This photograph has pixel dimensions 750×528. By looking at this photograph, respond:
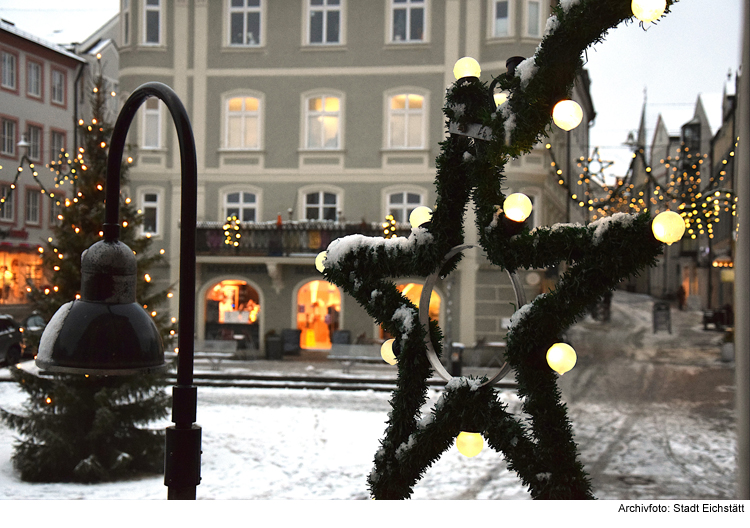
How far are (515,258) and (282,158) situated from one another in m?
11.2

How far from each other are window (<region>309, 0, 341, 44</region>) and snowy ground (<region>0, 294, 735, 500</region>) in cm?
614

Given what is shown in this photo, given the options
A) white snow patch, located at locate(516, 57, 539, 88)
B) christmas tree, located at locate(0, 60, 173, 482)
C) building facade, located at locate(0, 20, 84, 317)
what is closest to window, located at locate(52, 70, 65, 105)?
building facade, located at locate(0, 20, 84, 317)

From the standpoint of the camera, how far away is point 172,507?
7.38 ft

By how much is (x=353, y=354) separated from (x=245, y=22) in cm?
597

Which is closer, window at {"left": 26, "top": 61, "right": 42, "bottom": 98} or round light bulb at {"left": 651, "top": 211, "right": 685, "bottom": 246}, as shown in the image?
round light bulb at {"left": 651, "top": 211, "right": 685, "bottom": 246}

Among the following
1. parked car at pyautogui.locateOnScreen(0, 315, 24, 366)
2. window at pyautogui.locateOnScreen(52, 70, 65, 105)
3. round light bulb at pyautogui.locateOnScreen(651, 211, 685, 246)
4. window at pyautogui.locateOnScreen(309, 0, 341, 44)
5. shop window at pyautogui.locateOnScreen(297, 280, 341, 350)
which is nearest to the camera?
round light bulb at pyautogui.locateOnScreen(651, 211, 685, 246)

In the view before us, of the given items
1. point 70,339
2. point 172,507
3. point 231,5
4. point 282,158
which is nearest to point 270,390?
point 282,158

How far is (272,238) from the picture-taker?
497 inches

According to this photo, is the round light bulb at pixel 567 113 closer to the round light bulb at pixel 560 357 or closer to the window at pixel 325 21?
the round light bulb at pixel 560 357

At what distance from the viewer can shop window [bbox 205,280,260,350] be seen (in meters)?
12.4

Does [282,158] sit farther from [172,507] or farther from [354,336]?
[172,507]

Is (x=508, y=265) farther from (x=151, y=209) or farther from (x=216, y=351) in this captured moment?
(x=151, y=209)

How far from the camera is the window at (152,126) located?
1241 centimetres

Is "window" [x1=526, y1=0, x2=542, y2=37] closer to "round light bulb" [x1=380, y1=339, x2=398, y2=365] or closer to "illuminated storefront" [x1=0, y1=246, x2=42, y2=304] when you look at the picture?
"illuminated storefront" [x1=0, y1=246, x2=42, y2=304]
